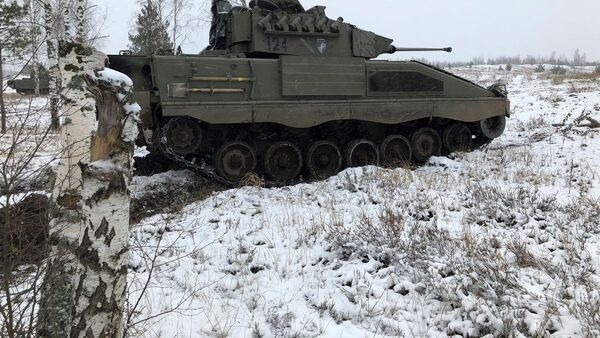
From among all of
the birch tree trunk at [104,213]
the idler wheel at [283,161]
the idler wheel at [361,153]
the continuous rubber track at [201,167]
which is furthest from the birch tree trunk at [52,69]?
the idler wheel at [361,153]

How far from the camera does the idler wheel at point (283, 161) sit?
855 centimetres

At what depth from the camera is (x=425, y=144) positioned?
10.0m

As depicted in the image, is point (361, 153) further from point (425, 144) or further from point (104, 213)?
point (104, 213)

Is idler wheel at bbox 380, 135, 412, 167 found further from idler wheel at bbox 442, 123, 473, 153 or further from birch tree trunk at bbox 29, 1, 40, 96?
birch tree trunk at bbox 29, 1, 40, 96

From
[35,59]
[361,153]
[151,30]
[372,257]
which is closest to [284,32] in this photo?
[361,153]

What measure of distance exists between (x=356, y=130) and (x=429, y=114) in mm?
1405

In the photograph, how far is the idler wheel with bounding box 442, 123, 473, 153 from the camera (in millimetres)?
10273

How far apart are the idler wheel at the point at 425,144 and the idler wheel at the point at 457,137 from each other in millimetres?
249

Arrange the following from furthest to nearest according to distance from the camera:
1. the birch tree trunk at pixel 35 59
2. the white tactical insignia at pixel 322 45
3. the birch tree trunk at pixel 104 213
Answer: the white tactical insignia at pixel 322 45, the birch tree trunk at pixel 35 59, the birch tree trunk at pixel 104 213

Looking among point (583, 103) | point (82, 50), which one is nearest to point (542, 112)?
point (583, 103)

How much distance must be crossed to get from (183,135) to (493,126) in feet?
22.1

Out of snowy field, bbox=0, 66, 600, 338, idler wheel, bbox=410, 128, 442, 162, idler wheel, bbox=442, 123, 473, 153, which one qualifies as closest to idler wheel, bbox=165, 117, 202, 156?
snowy field, bbox=0, 66, 600, 338

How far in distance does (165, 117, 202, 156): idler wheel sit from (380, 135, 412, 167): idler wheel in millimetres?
3518

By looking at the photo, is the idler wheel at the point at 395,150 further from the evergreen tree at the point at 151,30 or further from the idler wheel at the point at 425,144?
the evergreen tree at the point at 151,30
